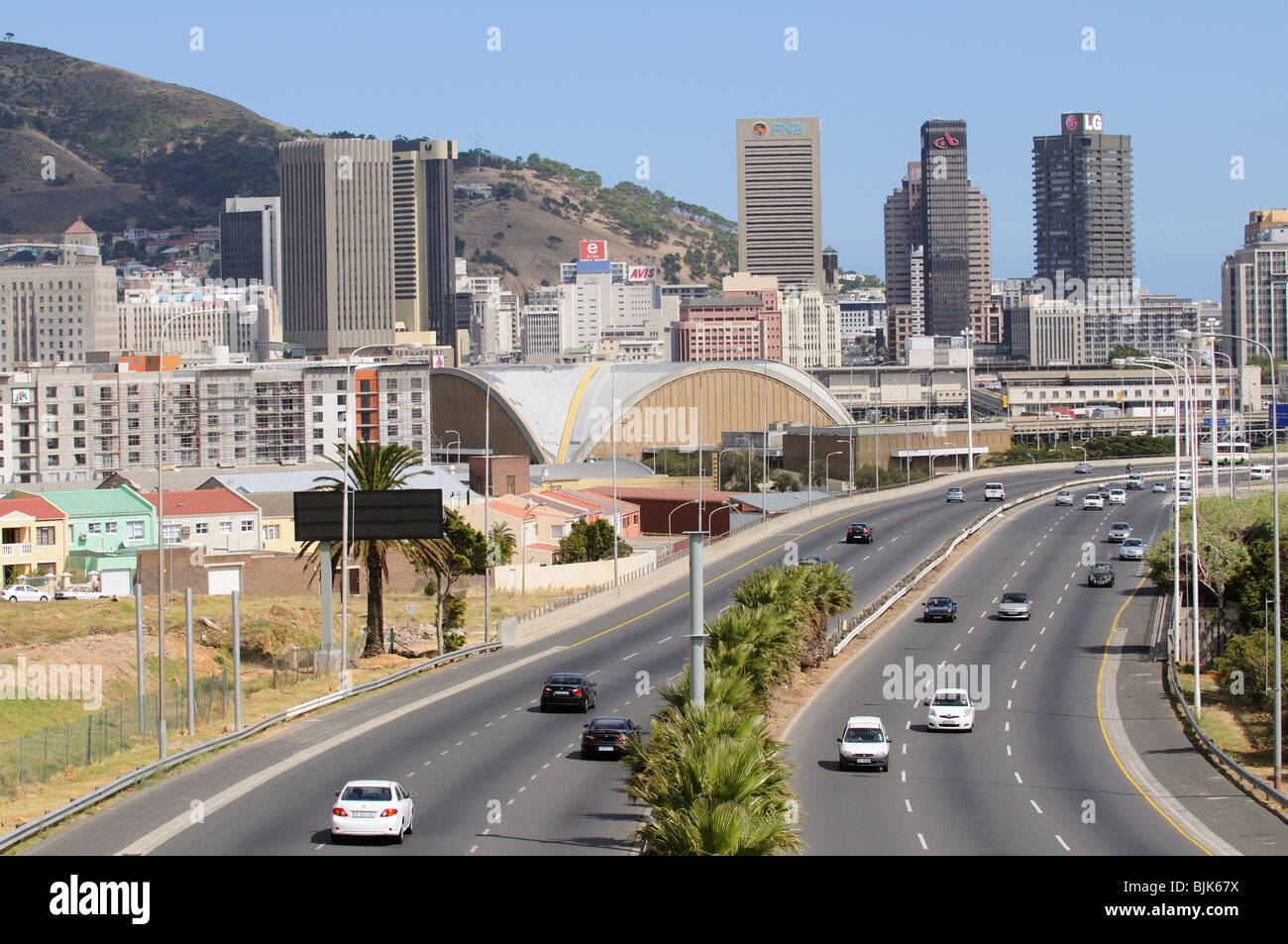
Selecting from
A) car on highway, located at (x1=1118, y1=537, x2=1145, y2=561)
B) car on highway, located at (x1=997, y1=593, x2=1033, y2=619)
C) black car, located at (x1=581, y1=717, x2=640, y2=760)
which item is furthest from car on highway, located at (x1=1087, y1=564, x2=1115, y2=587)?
black car, located at (x1=581, y1=717, x2=640, y2=760)

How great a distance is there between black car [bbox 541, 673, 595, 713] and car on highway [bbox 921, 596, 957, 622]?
22321 mm

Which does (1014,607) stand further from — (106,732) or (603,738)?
(106,732)

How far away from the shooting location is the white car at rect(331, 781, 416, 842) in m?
25.8

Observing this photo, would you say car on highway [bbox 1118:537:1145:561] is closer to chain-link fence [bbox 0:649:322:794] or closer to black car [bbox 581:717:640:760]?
chain-link fence [bbox 0:649:322:794]

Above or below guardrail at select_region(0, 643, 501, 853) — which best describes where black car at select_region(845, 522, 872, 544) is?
above

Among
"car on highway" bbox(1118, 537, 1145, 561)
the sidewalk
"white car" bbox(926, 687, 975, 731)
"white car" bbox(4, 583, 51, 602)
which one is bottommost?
the sidewalk

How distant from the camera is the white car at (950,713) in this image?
40.1 m

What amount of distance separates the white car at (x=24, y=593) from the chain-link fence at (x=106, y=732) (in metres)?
25.8

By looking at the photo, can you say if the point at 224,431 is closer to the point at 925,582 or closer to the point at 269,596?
the point at 269,596

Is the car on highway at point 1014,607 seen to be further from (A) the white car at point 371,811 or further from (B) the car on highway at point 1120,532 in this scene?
(A) the white car at point 371,811

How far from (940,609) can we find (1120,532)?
27.5 m

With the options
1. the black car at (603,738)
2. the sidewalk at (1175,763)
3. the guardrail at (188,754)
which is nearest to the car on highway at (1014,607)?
the sidewalk at (1175,763)

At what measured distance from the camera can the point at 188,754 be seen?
34.1m
